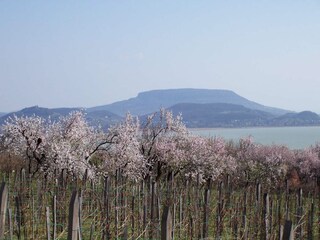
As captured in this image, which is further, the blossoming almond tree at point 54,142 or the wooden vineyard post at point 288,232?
the blossoming almond tree at point 54,142

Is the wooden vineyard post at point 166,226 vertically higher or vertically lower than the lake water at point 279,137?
higher

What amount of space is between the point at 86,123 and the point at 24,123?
345cm

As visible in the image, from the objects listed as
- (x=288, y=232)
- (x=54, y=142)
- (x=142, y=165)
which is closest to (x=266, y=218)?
(x=288, y=232)

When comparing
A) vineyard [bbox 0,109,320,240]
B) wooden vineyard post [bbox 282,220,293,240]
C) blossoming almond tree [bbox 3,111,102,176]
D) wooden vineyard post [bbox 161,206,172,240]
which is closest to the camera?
wooden vineyard post [bbox 282,220,293,240]

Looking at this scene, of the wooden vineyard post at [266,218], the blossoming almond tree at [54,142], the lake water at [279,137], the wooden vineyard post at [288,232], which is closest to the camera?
the wooden vineyard post at [288,232]

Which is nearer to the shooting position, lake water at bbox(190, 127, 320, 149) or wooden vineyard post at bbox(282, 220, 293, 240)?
wooden vineyard post at bbox(282, 220, 293, 240)

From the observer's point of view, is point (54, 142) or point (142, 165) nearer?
point (54, 142)

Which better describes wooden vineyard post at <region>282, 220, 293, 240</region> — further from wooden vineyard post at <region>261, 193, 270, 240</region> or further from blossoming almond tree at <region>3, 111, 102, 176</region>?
blossoming almond tree at <region>3, 111, 102, 176</region>

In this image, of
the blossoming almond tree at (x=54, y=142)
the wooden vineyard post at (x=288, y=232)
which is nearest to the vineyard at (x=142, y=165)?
the blossoming almond tree at (x=54, y=142)

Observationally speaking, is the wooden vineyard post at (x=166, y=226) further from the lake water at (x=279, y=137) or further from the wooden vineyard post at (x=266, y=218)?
the lake water at (x=279, y=137)

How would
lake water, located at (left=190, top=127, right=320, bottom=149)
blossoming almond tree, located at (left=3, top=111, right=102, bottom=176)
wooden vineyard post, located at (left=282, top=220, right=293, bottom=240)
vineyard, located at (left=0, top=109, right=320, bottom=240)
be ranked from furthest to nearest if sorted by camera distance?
lake water, located at (left=190, top=127, right=320, bottom=149) → blossoming almond tree, located at (left=3, top=111, right=102, bottom=176) → vineyard, located at (left=0, top=109, right=320, bottom=240) → wooden vineyard post, located at (left=282, top=220, right=293, bottom=240)

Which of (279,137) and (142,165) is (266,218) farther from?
(279,137)

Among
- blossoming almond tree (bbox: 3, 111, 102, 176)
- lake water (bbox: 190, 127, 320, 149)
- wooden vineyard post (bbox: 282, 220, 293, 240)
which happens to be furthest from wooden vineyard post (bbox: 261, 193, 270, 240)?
lake water (bbox: 190, 127, 320, 149)

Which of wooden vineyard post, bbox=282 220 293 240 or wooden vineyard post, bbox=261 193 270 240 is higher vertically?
wooden vineyard post, bbox=282 220 293 240
